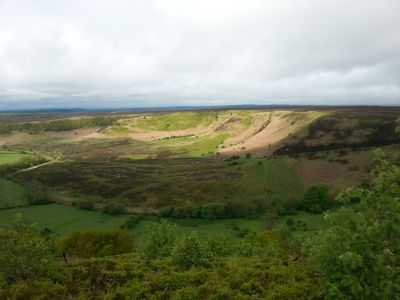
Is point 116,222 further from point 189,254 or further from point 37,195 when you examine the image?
point 189,254

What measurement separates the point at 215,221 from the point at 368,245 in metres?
84.6

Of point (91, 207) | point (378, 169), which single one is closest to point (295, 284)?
point (378, 169)

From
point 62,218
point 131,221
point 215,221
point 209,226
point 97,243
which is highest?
point 97,243

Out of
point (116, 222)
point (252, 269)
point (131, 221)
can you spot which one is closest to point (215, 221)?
point (131, 221)

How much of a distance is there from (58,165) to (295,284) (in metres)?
181

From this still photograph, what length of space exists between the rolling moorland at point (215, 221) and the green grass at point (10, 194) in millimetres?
367

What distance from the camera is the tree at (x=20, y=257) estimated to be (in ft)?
73.2

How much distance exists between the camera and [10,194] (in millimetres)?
127125

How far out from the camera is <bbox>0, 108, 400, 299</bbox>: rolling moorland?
17.1 meters

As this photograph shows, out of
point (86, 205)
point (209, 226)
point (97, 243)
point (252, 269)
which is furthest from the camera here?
point (86, 205)

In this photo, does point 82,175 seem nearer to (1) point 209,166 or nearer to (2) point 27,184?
(2) point 27,184

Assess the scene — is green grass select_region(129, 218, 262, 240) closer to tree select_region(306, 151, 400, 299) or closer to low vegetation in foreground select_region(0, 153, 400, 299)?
low vegetation in foreground select_region(0, 153, 400, 299)

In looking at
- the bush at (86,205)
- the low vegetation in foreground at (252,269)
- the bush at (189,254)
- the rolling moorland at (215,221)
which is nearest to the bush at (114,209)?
the rolling moorland at (215,221)

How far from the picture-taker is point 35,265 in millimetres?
22781
